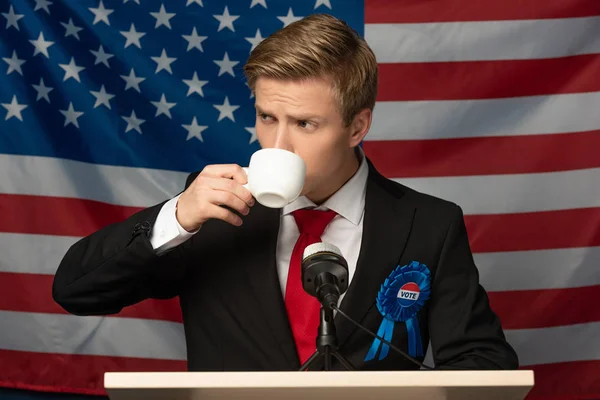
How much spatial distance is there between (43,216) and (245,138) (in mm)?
710

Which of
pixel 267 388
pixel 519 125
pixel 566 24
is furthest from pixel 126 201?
pixel 267 388

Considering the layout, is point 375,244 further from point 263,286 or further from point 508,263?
point 508,263

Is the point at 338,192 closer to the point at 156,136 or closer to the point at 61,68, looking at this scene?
the point at 156,136

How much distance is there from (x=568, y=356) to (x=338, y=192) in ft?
4.45

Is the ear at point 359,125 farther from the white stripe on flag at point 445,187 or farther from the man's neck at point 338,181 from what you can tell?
the white stripe on flag at point 445,187

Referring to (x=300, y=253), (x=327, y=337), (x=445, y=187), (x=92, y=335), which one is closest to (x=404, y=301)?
(x=300, y=253)

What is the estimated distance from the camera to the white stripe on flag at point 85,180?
2.87 m

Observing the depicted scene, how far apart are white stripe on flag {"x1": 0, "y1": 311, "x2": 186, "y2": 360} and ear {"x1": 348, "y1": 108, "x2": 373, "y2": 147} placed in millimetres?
1167

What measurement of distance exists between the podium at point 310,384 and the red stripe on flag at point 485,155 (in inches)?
73.7

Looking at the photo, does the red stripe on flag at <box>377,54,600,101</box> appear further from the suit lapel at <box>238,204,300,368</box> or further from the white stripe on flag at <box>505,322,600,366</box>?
the suit lapel at <box>238,204,300,368</box>

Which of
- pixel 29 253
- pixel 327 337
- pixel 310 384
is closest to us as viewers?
pixel 310 384

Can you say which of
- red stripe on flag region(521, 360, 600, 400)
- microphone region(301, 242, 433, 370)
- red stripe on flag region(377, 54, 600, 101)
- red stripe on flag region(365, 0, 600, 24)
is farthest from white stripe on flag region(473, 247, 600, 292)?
microphone region(301, 242, 433, 370)

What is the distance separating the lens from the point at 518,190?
295 centimetres

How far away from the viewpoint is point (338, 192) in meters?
2.04
